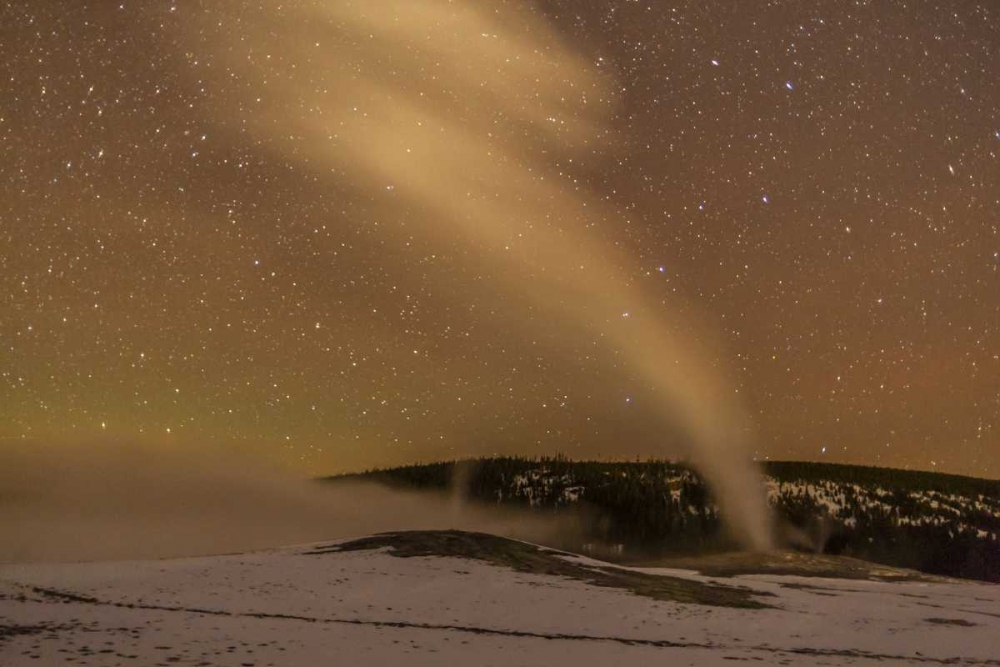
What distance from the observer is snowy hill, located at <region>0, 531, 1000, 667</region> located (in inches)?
787

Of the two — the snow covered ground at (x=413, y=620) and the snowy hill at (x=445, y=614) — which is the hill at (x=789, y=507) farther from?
the snow covered ground at (x=413, y=620)

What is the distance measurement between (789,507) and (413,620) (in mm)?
73174

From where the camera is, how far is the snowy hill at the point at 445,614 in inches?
787

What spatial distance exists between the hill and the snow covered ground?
170 ft

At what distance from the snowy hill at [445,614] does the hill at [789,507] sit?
4835 cm

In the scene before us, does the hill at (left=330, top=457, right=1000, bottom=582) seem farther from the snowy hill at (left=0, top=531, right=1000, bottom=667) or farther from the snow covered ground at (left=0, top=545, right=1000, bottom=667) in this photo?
the snow covered ground at (left=0, top=545, right=1000, bottom=667)

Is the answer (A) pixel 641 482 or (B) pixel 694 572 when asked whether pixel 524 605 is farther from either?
(A) pixel 641 482

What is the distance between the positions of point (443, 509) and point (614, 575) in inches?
2914

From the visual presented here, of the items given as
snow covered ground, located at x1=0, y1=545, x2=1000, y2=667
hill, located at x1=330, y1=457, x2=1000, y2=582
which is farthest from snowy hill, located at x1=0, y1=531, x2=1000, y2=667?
hill, located at x1=330, y1=457, x2=1000, y2=582

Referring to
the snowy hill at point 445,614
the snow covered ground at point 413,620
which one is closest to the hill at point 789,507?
the snowy hill at point 445,614

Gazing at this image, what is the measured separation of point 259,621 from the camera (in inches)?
914

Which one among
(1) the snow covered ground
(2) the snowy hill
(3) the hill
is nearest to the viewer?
(1) the snow covered ground

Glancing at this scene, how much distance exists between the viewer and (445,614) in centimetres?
2564

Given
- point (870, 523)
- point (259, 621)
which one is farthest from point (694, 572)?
point (870, 523)
